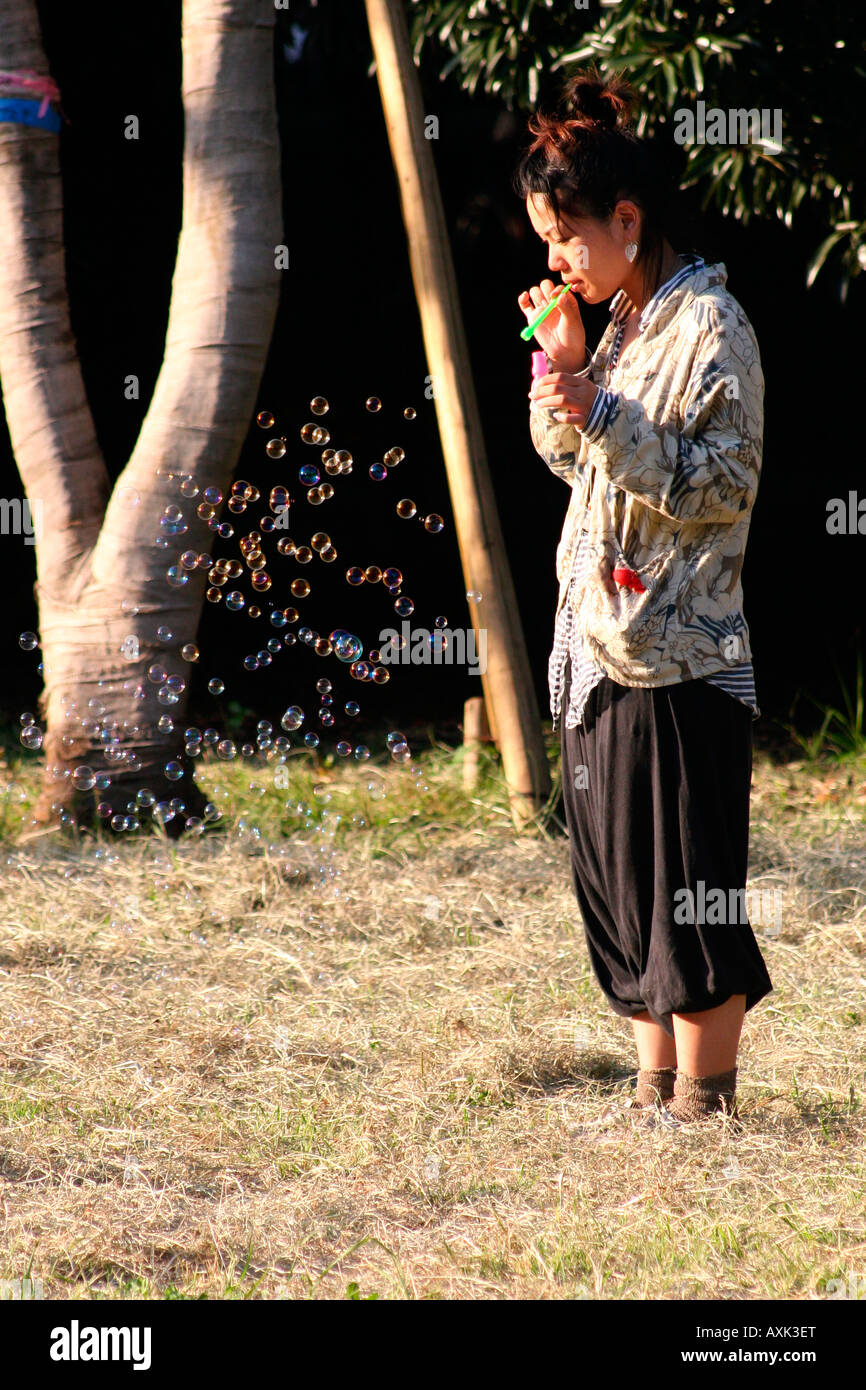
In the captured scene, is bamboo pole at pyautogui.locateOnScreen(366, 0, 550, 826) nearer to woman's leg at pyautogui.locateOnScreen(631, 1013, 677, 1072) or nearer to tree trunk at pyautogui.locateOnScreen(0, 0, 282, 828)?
tree trunk at pyautogui.locateOnScreen(0, 0, 282, 828)

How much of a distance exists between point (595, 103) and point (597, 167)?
19cm

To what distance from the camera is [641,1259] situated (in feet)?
6.77

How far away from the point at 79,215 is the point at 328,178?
43.9 inches

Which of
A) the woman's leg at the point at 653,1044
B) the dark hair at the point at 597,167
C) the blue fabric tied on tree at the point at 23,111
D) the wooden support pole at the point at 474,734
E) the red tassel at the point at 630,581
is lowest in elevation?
the woman's leg at the point at 653,1044

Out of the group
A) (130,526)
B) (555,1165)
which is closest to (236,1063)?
(555,1165)

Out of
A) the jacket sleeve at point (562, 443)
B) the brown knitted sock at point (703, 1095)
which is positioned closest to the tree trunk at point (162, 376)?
the jacket sleeve at point (562, 443)

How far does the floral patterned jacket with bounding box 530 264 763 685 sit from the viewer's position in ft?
6.72

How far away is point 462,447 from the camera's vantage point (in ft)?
14.5

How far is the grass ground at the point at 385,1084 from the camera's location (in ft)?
6.89

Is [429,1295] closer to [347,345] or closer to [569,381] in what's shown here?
[569,381]

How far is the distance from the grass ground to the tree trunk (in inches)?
15.9

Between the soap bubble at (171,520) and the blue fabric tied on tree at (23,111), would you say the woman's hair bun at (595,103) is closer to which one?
the soap bubble at (171,520)

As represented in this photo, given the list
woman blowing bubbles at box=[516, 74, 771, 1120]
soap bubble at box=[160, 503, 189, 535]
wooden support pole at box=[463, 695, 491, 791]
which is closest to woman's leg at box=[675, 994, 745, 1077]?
woman blowing bubbles at box=[516, 74, 771, 1120]

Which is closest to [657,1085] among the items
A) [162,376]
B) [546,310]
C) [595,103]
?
[546,310]
